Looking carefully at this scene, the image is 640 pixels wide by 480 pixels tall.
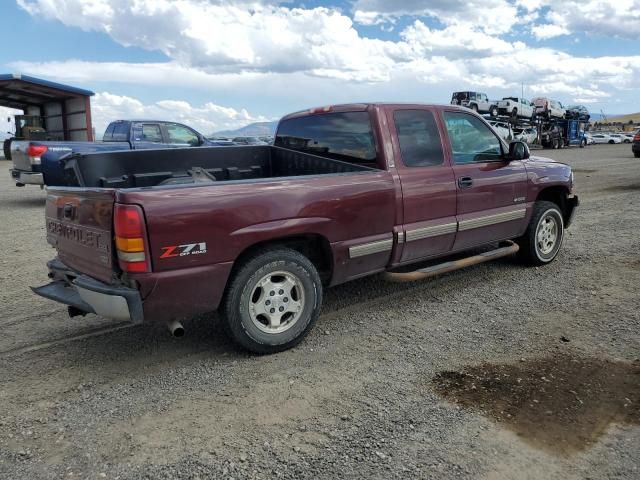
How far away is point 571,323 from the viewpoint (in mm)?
4406

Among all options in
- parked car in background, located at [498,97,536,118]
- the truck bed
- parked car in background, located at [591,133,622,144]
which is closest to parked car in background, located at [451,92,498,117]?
parked car in background, located at [498,97,536,118]

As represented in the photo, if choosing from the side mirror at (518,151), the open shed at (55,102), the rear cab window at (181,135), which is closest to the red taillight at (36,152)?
the rear cab window at (181,135)

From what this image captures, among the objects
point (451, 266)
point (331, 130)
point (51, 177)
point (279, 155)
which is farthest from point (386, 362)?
point (51, 177)

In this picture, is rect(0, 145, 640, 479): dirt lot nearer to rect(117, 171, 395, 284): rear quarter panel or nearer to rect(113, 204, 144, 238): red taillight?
rect(117, 171, 395, 284): rear quarter panel

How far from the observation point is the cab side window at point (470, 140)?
509 cm

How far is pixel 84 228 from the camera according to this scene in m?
3.61

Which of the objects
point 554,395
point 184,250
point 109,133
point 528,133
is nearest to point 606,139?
point 528,133

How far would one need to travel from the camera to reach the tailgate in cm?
334

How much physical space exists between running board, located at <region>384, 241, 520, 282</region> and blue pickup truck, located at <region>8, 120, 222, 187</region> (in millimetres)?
5980

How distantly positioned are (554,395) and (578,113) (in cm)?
4632

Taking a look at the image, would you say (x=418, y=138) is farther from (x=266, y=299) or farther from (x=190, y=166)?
(x=190, y=166)

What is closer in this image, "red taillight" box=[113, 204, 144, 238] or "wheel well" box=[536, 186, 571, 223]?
"red taillight" box=[113, 204, 144, 238]

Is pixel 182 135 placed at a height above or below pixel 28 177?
above

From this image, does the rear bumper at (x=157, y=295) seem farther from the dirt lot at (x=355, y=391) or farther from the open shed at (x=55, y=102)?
the open shed at (x=55, y=102)
